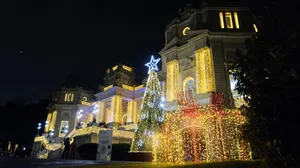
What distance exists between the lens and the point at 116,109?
36.6 m

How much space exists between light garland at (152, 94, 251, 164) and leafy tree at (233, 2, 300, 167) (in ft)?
19.2

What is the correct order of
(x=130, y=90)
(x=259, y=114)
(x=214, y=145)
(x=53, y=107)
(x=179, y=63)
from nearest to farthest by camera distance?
(x=259, y=114) < (x=214, y=145) < (x=179, y=63) < (x=130, y=90) < (x=53, y=107)

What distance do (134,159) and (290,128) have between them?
11.1m

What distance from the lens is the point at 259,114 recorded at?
19.6ft

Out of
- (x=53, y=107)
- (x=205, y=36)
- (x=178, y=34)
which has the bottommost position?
(x=53, y=107)

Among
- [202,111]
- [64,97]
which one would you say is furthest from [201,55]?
[64,97]

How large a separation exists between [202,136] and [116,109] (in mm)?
24780

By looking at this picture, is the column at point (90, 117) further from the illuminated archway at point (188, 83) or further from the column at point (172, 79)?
the illuminated archway at point (188, 83)

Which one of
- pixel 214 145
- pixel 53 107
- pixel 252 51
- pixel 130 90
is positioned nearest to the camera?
pixel 252 51

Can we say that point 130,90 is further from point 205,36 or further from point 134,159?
point 134,159

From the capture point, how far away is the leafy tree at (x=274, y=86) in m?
5.41

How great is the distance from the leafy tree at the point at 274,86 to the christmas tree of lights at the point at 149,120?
911 centimetres

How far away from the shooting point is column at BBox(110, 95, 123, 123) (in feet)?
118

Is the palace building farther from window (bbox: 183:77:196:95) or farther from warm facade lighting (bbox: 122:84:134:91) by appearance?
warm facade lighting (bbox: 122:84:134:91)
